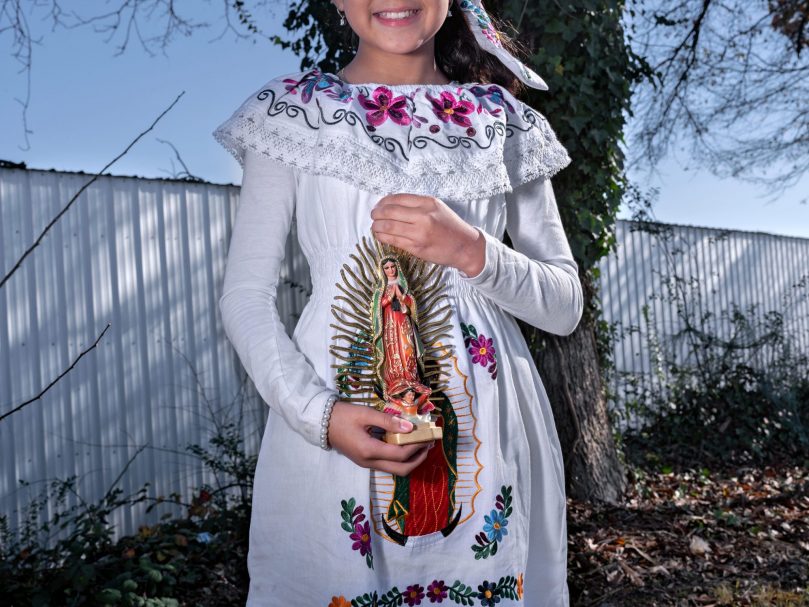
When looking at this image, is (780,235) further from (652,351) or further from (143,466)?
(143,466)

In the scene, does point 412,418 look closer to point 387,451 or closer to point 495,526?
point 387,451

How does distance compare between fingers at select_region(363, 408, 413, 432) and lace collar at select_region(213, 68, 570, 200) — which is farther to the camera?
lace collar at select_region(213, 68, 570, 200)

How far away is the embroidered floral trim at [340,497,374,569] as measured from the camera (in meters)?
1.27

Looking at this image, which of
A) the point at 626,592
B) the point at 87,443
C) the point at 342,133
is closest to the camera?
the point at 342,133

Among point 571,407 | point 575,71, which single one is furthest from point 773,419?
point 575,71

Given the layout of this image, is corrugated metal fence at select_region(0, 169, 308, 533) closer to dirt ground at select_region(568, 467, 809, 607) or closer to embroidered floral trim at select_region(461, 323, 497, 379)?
dirt ground at select_region(568, 467, 809, 607)

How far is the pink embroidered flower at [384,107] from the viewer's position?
1.44 meters

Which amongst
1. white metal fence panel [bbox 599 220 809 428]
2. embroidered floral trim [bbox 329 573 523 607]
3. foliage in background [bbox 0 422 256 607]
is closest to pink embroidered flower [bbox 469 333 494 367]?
embroidered floral trim [bbox 329 573 523 607]

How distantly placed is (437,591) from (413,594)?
4 cm

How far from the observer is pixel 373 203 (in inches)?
55.6

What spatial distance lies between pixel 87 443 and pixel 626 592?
11.1 ft

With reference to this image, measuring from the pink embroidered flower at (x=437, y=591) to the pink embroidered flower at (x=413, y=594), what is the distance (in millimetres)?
15

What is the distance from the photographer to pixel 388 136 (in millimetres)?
1415

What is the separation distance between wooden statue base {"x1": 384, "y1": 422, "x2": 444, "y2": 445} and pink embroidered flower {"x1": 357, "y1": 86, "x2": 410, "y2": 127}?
0.56 metres
